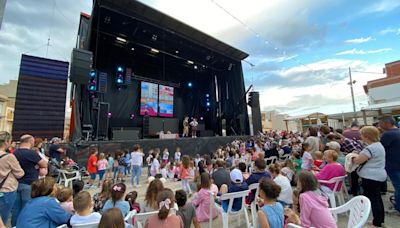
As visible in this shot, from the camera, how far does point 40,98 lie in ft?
29.0

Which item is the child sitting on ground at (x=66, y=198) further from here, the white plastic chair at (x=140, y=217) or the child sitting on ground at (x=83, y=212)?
the white plastic chair at (x=140, y=217)

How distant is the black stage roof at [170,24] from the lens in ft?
24.2

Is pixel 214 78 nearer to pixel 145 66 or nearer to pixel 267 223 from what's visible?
pixel 145 66

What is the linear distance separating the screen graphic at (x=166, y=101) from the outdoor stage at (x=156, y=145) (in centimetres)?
324

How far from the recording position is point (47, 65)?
9.28 meters

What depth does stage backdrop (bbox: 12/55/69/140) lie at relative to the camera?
27.7ft

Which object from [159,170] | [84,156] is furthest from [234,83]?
[84,156]

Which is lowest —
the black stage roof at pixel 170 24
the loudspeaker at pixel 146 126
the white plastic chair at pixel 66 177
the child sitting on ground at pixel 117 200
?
the white plastic chair at pixel 66 177

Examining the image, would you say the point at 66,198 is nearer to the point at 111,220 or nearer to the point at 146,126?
the point at 111,220

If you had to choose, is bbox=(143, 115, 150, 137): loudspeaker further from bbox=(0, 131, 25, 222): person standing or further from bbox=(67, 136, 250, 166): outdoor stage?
bbox=(0, 131, 25, 222): person standing

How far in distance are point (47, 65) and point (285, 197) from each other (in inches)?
441

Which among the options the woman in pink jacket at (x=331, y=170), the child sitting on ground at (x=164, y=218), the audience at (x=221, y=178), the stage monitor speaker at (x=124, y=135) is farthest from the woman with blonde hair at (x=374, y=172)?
the stage monitor speaker at (x=124, y=135)

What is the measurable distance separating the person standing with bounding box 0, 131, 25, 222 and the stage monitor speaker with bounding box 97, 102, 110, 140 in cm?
709

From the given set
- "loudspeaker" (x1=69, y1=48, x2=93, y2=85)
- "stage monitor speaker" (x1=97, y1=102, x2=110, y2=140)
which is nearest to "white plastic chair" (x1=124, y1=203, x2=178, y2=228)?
"loudspeaker" (x1=69, y1=48, x2=93, y2=85)
